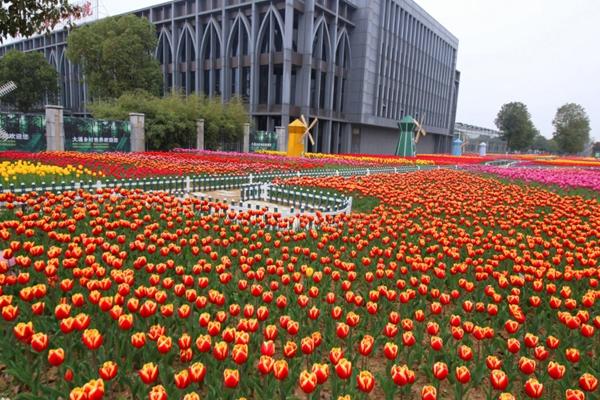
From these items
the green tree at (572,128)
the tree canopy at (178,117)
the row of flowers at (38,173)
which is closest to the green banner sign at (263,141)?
the tree canopy at (178,117)

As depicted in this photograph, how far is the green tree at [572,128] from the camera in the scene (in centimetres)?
8819

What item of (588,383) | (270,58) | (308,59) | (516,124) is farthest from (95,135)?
(516,124)

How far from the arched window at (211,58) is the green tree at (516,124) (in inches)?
2638

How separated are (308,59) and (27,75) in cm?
4017

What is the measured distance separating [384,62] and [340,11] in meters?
8.70

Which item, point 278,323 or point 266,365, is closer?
point 266,365

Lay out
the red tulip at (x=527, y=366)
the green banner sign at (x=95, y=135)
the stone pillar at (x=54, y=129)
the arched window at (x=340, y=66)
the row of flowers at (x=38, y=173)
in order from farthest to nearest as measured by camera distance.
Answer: the arched window at (x=340, y=66) → the green banner sign at (x=95, y=135) → the stone pillar at (x=54, y=129) → the row of flowers at (x=38, y=173) → the red tulip at (x=527, y=366)

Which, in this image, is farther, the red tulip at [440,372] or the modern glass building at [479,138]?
the modern glass building at [479,138]

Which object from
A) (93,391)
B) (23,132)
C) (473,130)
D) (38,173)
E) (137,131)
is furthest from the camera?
(473,130)

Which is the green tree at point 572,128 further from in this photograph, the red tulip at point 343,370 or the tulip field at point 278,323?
the red tulip at point 343,370

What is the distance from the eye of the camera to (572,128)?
89.2 meters

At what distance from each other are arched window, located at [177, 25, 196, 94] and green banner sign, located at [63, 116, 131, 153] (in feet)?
69.9

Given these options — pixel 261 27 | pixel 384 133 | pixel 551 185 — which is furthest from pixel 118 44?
pixel 551 185

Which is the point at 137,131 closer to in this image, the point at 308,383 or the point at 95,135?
the point at 95,135
